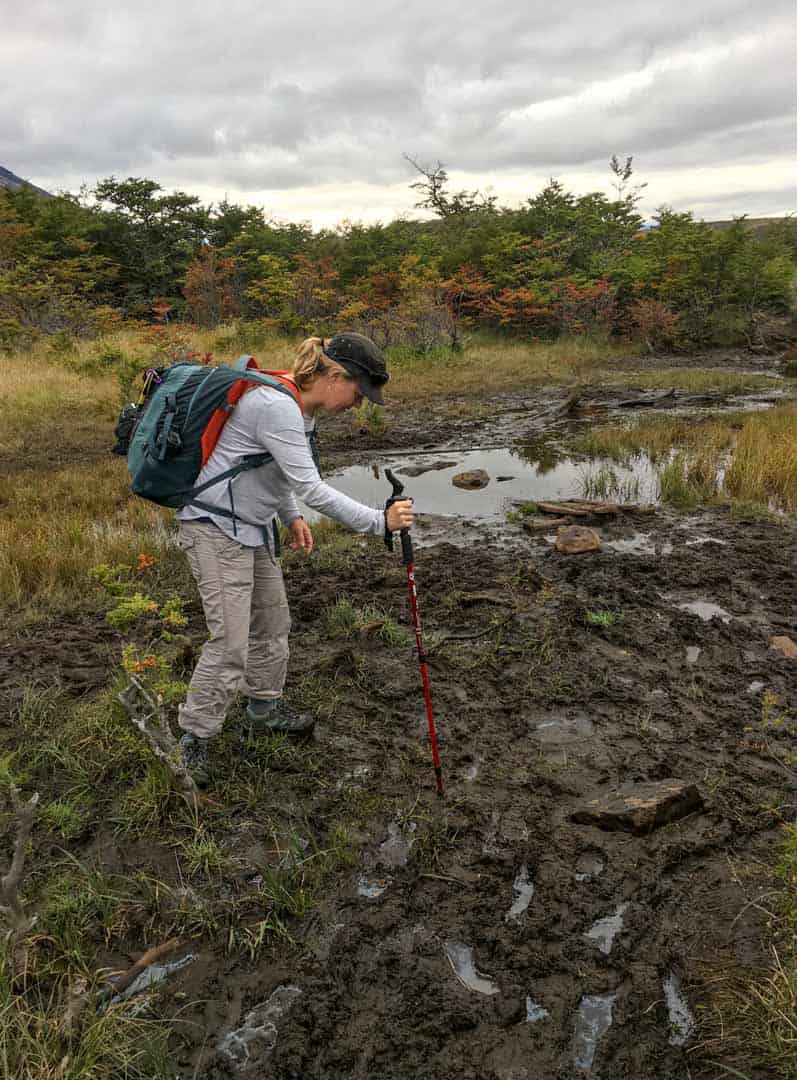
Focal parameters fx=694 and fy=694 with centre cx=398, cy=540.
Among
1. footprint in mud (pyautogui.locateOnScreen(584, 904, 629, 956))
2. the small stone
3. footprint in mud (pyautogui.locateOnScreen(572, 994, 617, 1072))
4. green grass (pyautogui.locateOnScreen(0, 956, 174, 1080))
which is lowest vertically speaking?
footprint in mud (pyautogui.locateOnScreen(584, 904, 629, 956))

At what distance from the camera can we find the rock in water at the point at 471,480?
9.55 m

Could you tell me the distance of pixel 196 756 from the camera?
360 cm

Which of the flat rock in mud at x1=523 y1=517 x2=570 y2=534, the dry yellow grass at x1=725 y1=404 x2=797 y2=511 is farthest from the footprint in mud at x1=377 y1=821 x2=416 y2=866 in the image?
the dry yellow grass at x1=725 y1=404 x2=797 y2=511

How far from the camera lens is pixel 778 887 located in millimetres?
2932

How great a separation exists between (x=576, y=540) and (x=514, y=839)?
413 centimetres

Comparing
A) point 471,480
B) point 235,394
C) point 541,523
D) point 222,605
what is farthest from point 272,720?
point 471,480

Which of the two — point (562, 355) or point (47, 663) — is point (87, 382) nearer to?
point (47, 663)

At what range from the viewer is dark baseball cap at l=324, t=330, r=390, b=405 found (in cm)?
319

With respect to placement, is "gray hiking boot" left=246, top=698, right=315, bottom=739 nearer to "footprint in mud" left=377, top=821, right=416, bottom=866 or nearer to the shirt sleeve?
"footprint in mud" left=377, top=821, right=416, bottom=866

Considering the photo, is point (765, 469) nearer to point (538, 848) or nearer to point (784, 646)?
point (784, 646)

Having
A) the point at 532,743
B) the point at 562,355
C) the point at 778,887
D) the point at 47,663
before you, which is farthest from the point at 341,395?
the point at 562,355

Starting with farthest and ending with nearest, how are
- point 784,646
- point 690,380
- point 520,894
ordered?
point 690,380, point 784,646, point 520,894

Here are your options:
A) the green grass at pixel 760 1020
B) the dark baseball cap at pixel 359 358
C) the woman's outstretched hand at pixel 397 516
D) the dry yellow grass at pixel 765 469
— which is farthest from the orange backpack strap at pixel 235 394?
the dry yellow grass at pixel 765 469

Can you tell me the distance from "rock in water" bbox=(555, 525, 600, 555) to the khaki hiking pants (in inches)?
154
